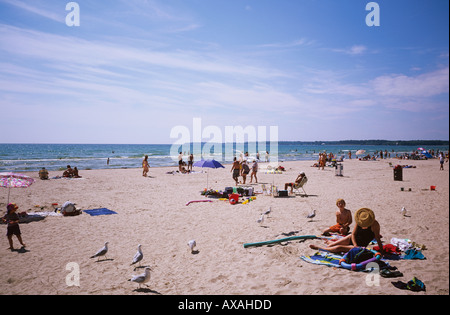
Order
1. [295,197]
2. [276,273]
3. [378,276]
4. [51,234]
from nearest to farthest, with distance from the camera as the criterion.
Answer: [378,276], [276,273], [51,234], [295,197]

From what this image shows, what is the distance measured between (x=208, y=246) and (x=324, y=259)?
2.96 meters

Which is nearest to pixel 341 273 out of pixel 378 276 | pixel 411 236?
pixel 378 276

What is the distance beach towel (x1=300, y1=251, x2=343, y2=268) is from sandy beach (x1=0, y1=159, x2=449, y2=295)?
15 centimetres

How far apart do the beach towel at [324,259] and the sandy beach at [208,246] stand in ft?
0.48

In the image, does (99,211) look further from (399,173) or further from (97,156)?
(97,156)

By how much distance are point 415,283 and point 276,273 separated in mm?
2462

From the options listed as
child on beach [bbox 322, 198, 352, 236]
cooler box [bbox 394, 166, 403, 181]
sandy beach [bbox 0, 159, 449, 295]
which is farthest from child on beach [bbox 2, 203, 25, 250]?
cooler box [bbox 394, 166, 403, 181]

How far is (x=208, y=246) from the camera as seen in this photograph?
709 centimetres

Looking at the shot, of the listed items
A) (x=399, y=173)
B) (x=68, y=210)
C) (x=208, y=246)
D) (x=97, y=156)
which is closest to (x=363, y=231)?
(x=208, y=246)

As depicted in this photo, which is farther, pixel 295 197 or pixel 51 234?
pixel 295 197

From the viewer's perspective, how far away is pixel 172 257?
6.46 metres

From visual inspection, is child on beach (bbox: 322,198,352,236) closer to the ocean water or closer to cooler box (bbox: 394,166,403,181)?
cooler box (bbox: 394,166,403,181)
